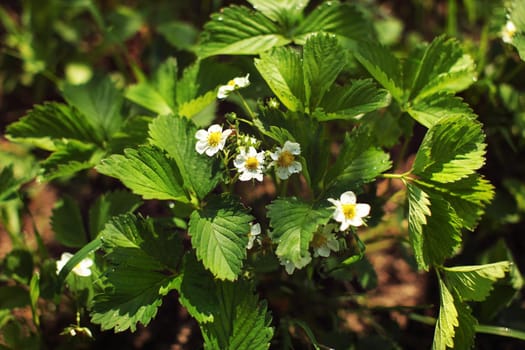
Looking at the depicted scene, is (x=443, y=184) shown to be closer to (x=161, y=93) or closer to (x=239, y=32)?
(x=239, y=32)

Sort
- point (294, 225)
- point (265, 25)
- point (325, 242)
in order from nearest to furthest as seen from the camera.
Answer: point (294, 225) → point (325, 242) → point (265, 25)

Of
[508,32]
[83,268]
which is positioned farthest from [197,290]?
A: [508,32]

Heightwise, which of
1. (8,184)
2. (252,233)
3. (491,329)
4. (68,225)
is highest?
(252,233)

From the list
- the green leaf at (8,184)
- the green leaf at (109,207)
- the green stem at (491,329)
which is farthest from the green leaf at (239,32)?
the green stem at (491,329)

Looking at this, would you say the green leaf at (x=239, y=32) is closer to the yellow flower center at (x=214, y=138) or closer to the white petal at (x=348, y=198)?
the yellow flower center at (x=214, y=138)

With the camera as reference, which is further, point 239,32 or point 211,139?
point 239,32

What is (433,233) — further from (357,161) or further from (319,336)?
(319,336)

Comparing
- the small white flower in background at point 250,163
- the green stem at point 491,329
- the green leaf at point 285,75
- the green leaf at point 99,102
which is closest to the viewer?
the small white flower in background at point 250,163
